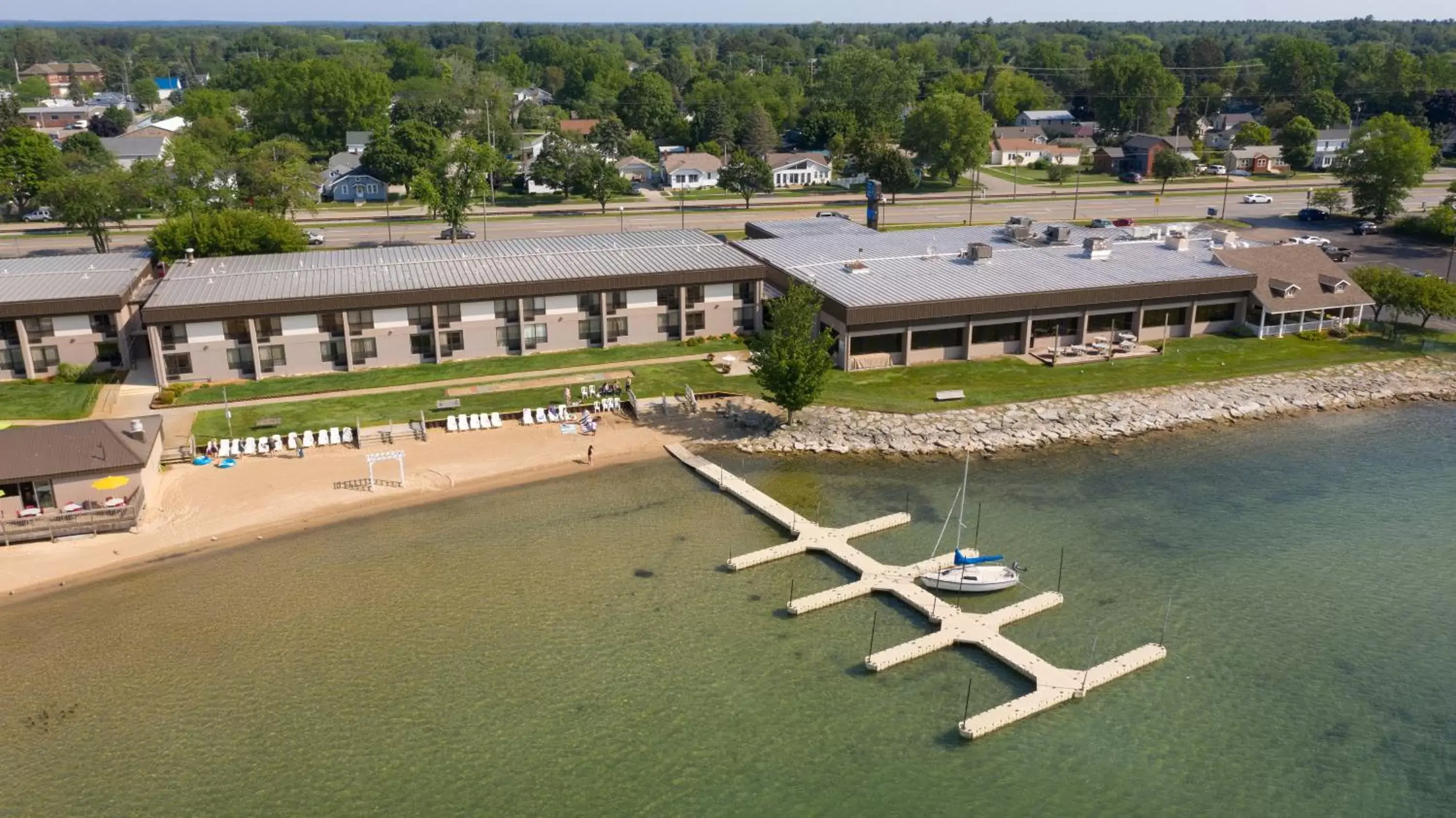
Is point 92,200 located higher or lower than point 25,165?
lower

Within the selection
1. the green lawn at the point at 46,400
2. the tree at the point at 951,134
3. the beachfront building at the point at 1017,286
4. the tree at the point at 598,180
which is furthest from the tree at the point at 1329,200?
the green lawn at the point at 46,400

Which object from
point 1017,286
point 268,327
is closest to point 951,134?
point 1017,286

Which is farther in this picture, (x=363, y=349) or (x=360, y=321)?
(x=363, y=349)

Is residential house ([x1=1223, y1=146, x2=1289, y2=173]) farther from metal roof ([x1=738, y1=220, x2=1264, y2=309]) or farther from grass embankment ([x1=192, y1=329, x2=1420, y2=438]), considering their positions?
grass embankment ([x1=192, y1=329, x2=1420, y2=438])

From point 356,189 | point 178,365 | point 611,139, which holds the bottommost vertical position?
point 178,365

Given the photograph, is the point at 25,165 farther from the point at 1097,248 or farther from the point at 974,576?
the point at 974,576

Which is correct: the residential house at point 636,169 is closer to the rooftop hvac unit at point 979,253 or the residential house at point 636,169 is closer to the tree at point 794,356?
the rooftop hvac unit at point 979,253

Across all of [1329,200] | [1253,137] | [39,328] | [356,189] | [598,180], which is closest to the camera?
[39,328]
